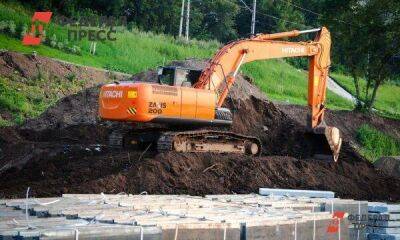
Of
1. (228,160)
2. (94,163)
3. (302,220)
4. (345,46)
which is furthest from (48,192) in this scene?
(345,46)

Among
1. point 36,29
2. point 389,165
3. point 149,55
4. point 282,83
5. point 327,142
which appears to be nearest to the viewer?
point 327,142

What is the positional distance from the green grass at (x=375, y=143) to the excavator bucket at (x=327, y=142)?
691 centimetres

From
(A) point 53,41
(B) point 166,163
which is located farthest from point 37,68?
(B) point 166,163

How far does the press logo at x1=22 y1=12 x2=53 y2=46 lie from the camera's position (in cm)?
3893

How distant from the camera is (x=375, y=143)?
33125 millimetres

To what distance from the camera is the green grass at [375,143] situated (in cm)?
3259

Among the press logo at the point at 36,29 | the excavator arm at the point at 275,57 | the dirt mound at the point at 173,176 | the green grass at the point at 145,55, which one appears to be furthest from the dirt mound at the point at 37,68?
the dirt mound at the point at 173,176

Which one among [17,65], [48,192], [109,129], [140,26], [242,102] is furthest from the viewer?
[140,26]

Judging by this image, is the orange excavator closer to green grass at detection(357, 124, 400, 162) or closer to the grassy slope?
green grass at detection(357, 124, 400, 162)

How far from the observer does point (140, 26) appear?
55.8m

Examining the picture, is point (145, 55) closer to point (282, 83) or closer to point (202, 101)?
point (282, 83)

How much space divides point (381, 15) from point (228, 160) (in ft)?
59.0

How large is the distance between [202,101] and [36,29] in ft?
74.1

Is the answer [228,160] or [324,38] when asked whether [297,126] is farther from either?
[228,160]
